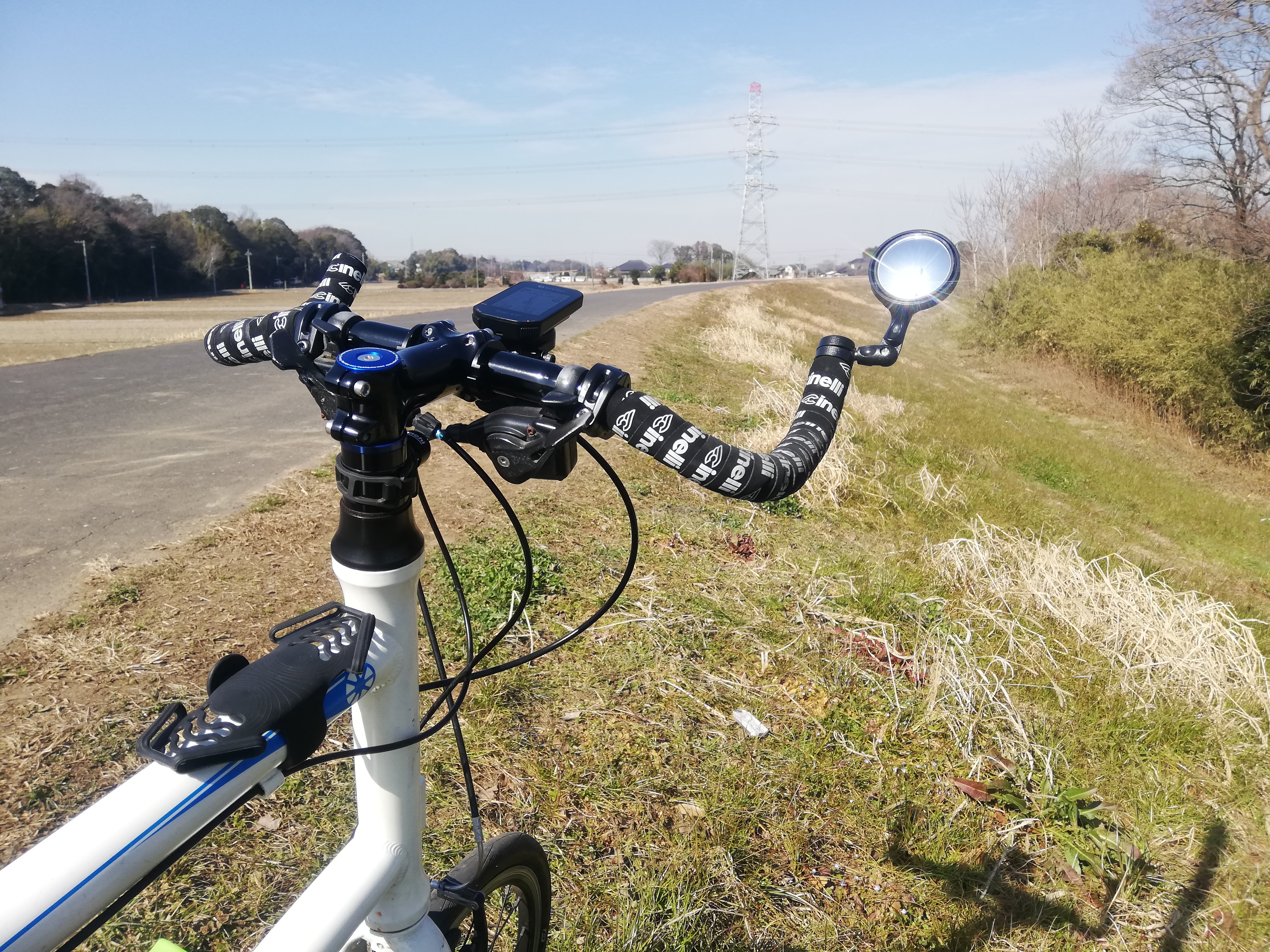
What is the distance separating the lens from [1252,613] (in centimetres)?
757

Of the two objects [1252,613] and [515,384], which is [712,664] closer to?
[515,384]

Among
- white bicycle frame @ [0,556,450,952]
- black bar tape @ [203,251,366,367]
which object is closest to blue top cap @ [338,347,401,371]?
white bicycle frame @ [0,556,450,952]

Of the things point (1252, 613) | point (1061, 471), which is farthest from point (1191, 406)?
point (1252, 613)

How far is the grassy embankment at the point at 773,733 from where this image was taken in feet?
9.13

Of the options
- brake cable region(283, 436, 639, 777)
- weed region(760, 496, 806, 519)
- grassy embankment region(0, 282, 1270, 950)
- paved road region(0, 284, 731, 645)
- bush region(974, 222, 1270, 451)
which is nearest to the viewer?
brake cable region(283, 436, 639, 777)

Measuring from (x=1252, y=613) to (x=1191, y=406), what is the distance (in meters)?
11.7

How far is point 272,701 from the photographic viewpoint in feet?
3.34

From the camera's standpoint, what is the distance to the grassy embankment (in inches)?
110

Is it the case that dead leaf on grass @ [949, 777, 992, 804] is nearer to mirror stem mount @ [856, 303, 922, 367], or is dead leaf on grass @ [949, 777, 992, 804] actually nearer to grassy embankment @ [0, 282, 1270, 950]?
grassy embankment @ [0, 282, 1270, 950]

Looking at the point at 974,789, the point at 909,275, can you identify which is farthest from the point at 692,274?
the point at 909,275

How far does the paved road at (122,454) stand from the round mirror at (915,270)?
3997 millimetres

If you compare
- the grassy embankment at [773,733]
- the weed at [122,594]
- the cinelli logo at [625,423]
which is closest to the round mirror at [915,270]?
the cinelli logo at [625,423]

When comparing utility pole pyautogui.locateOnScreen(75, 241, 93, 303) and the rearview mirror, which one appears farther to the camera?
utility pole pyautogui.locateOnScreen(75, 241, 93, 303)

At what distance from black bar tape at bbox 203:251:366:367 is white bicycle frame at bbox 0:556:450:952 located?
616 millimetres
